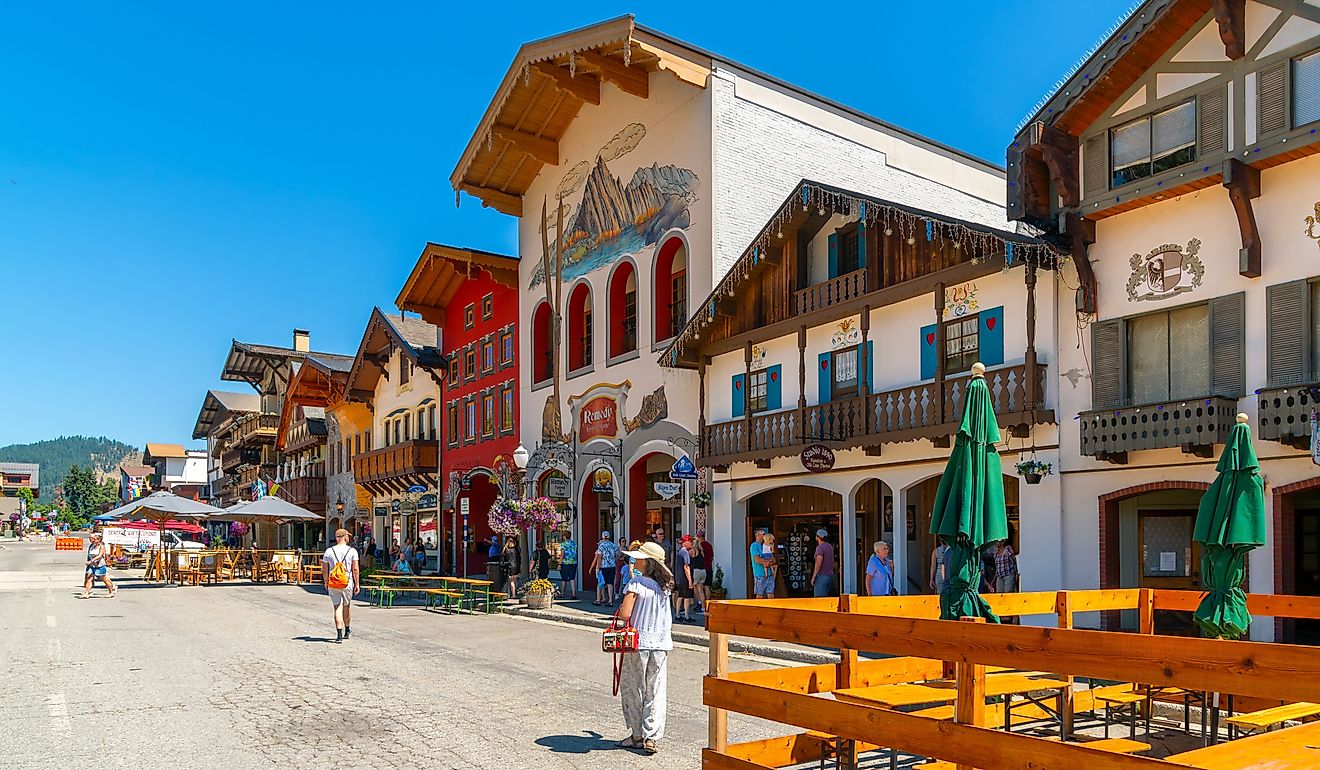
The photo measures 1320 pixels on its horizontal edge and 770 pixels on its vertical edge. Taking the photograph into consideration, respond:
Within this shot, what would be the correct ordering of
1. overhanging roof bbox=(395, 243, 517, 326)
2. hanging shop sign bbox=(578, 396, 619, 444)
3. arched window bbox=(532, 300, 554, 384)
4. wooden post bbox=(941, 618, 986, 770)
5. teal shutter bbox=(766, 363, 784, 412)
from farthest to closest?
overhanging roof bbox=(395, 243, 517, 326) < arched window bbox=(532, 300, 554, 384) < hanging shop sign bbox=(578, 396, 619, 444) < teal shutter bbox=(766, 363, 784, 412) < wooden post bbox=(941, 618, 986, 770)

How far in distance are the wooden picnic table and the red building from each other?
3046cm

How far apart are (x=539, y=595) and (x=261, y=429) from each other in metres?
47.2

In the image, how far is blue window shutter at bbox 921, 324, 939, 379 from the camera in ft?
62.3

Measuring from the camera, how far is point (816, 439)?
20578mm

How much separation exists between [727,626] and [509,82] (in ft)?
86.8

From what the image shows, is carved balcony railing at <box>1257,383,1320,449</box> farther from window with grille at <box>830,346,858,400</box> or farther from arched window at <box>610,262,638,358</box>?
arched window at <box>610,262,638,358</box>

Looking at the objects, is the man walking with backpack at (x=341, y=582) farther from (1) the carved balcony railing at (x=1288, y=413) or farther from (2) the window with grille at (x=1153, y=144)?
(1) the carved balcony railing at (x=1288, y=413)

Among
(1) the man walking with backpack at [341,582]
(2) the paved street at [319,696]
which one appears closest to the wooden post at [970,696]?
(2) the paved street at [319,696]

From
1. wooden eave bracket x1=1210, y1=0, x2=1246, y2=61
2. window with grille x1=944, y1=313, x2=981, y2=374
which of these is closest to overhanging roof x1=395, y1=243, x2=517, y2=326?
window with grille x1=944, y1=313, x2=981, y2=374

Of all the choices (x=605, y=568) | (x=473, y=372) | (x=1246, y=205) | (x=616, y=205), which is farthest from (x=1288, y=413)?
(x=473, y=372)

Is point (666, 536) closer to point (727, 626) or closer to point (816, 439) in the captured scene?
point (816, 439)

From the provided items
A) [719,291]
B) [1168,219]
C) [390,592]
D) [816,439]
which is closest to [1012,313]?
[1168,219]

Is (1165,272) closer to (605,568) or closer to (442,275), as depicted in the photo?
(605,568)

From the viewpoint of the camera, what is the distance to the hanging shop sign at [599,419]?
93.9ft
